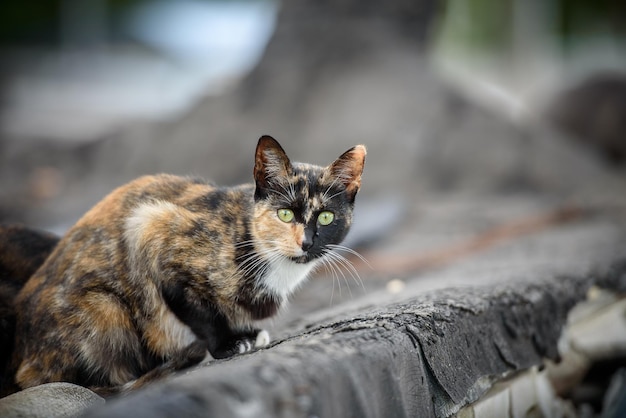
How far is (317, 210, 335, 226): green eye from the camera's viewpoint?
10.1ft

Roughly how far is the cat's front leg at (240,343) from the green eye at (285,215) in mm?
447

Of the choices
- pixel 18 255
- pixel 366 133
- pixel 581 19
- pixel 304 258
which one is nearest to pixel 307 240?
pixel 304 258

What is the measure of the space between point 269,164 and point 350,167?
34 cm

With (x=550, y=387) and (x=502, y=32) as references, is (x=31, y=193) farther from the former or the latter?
(x=502, y=32)

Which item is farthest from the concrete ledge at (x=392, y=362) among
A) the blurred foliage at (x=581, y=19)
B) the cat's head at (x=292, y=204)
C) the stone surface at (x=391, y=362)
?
the blurred foliage at (x=581, y=19)

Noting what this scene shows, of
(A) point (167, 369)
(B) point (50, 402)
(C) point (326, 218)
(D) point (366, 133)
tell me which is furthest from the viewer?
(D) point (366, 133)

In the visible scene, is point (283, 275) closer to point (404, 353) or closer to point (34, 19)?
point (404, 353)

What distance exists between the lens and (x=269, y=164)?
300 centimetres

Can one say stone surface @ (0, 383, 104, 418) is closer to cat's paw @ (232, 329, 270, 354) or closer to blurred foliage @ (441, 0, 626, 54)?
cat's paw @ (232, 329, 270, 354)

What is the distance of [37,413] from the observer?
2.50 meters

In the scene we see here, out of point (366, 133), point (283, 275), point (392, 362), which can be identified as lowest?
point (392, 362)

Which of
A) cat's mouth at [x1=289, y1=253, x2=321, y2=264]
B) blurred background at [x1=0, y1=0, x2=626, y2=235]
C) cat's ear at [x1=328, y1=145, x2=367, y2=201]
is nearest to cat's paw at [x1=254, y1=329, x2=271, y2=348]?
cat's mouth at [x1=289, y1=253, x2=321, y2=264]

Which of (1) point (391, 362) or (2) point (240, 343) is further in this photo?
(2) point (240, 343)

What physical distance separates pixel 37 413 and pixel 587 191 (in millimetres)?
7642
